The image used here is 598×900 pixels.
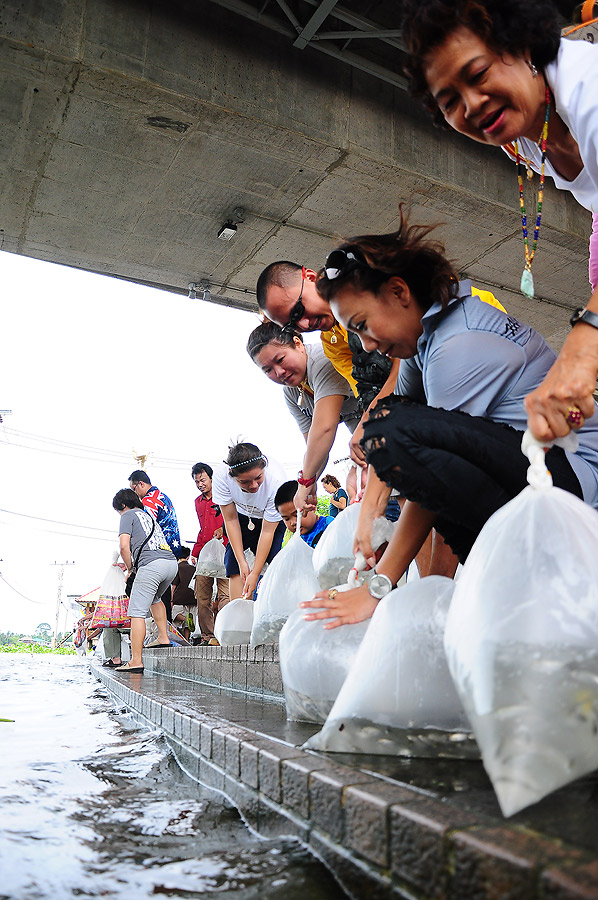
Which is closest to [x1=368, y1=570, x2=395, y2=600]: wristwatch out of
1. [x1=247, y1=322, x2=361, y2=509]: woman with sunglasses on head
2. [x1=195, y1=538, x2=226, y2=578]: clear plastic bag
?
[x1=247, y1=322, x2=361, y2=509]: woman with sunglasses on head

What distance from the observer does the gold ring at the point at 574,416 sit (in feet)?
3.37

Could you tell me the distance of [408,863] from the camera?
0.85m

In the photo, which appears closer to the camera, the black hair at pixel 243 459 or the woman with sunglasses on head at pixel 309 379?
the woman with sunglasses on head at pixel 309 379

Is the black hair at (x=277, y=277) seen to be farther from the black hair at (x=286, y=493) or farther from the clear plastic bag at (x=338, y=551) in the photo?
the black hair at (x=286, y=493)

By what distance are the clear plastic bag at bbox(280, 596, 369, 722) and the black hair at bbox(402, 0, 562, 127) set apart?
4.31ft

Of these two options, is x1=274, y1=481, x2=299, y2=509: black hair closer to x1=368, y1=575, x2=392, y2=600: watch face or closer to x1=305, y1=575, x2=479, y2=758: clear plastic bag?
x1=368, y1=575, x2=392, y2=600: watch face

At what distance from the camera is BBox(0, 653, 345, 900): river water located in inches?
36.7

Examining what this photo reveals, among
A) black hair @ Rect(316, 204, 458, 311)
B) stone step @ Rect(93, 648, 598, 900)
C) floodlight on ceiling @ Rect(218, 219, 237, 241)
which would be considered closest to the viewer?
stone step @ Rect(93, 648, 598, 900)

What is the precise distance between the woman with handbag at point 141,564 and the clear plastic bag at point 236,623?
199 cm

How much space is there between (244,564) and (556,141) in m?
3.68

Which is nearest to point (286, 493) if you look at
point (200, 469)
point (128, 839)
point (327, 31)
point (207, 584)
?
point (207, 584)

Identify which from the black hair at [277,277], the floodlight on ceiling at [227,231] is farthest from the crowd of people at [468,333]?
the floodlight on ceiling at [227,231]

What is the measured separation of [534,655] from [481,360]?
87 cm

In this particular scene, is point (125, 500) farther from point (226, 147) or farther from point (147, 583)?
point (226, 147)
